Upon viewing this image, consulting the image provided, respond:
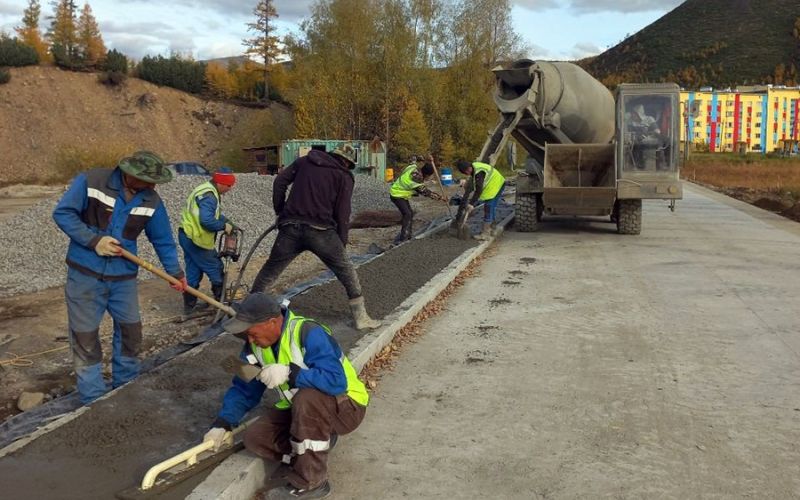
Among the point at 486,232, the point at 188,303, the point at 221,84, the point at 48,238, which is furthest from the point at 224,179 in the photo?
the point at 221,84

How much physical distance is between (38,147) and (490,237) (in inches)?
1784

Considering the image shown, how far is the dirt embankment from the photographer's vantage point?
47531 millimetres

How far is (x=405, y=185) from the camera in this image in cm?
1218

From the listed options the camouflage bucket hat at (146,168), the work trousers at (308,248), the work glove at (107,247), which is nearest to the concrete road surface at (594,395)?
the work trousers at (308,248)

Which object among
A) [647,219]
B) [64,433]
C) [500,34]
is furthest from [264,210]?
[500,34]

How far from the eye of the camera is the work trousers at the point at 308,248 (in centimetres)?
578

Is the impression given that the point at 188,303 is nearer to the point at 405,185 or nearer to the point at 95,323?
the point at 95,323

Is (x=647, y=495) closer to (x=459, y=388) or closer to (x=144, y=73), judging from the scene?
(x=459, y=388)

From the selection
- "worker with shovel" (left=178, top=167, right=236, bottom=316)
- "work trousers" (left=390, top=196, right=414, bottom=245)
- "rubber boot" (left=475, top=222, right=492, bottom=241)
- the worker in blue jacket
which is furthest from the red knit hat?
"rubber boot" (left=475, top=222, right=492, bottom=241)

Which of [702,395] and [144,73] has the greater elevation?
[144,73]

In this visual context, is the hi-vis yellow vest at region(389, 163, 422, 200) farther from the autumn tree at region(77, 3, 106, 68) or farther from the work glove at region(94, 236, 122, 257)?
the autumn tree at region(77, 3, 106, 68)

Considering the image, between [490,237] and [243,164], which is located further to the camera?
[243,164]

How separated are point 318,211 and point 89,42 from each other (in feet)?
198

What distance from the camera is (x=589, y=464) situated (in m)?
3.77
